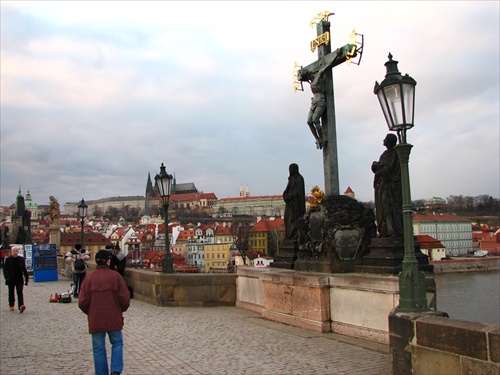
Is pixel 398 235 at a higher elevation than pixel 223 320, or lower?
higher

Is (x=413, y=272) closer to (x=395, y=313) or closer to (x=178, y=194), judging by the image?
(x=395, y=313)

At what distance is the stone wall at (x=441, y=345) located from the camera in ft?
11.6

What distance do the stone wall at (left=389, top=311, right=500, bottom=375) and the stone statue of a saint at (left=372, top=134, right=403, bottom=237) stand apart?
2941 mm

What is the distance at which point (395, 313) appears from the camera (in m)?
4.48

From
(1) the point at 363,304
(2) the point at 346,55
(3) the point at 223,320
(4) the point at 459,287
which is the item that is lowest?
(4) the point at 459,287

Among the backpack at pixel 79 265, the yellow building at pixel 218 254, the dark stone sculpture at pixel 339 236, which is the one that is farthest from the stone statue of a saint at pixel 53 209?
the yellow building at pixel 218 254

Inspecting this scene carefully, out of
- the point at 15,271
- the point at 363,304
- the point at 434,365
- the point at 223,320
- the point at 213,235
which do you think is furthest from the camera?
the point at 213,235

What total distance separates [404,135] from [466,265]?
75.7 m

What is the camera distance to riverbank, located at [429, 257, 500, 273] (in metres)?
69.2

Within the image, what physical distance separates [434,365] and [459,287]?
49.0 m

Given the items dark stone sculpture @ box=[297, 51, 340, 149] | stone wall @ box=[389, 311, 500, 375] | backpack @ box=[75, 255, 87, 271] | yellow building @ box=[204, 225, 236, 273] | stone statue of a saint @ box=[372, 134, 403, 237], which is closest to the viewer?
stone wall @ box=[389, 311, 500, 375]

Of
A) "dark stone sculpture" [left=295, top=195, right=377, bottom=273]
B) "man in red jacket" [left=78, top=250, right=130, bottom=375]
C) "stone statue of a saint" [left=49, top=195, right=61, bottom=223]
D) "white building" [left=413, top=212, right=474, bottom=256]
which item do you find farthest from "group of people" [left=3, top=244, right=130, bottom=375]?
"white building" [left=413, top=212, right=474, bottom=256]

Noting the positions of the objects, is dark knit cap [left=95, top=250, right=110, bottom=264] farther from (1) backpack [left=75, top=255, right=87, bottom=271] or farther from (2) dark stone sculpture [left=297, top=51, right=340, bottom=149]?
(1) backpack [left=75, top=255, right=87, bottom=271]

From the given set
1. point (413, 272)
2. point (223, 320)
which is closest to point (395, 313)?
point (413, 272)
